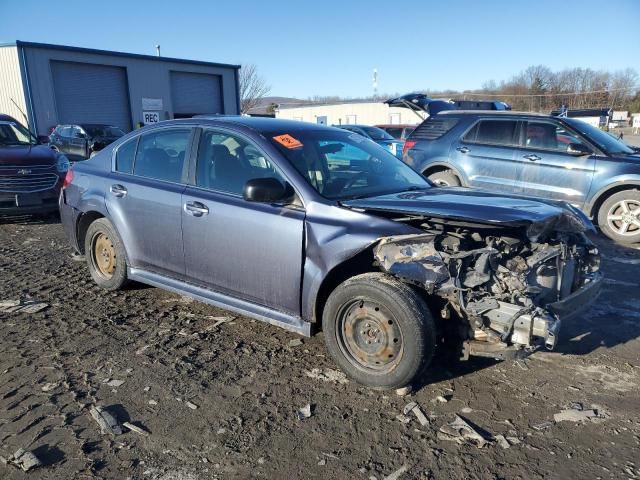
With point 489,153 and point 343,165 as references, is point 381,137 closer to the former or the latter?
Result: point 489,153

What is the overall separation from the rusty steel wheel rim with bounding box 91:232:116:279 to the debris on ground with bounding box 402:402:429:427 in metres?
3.27

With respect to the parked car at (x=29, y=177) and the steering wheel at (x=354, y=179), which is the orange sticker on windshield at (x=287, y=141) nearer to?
the steering wheel at (x=354, y=179)

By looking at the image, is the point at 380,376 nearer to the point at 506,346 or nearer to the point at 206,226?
the point at 506,346

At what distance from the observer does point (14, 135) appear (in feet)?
31.1

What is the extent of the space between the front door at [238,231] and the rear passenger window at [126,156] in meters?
0.99

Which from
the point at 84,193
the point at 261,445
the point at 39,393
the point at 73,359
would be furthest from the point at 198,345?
the point at 84,193

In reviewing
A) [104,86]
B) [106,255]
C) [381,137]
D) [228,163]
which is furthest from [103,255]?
[104,86]

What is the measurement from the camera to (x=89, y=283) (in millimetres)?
5535

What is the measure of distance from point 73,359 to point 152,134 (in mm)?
2136

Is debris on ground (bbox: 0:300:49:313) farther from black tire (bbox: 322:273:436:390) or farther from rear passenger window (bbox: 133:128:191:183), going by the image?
black tire (bbox: 322:273:436:390)

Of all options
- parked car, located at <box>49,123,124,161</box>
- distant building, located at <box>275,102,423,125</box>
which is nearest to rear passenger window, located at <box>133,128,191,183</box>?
parked car, located at <box>49,123,124,161</box>

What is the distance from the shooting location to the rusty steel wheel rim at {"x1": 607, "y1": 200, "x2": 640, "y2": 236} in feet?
23.5

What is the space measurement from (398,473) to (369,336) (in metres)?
0.97

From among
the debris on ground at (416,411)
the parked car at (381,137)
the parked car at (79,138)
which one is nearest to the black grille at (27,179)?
the debris on ground at (416,411)
